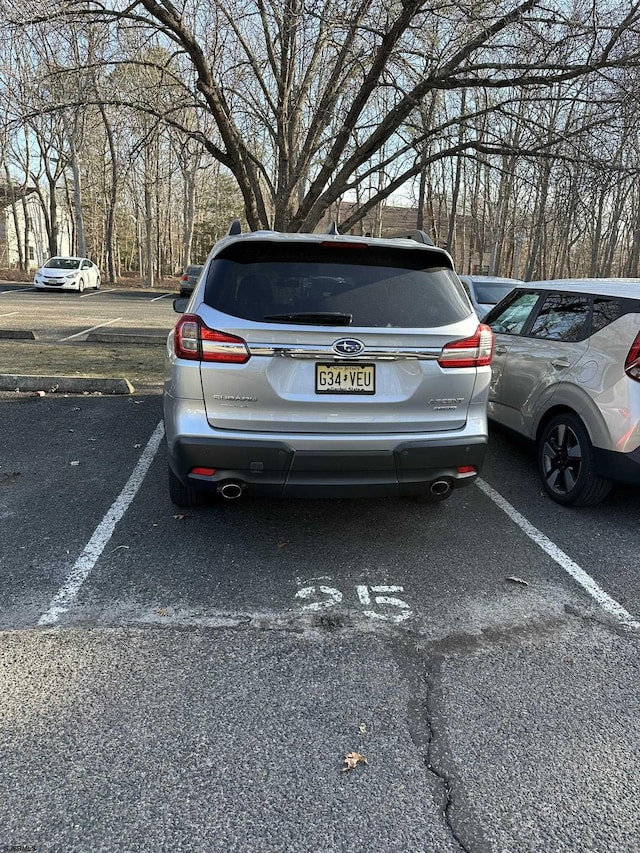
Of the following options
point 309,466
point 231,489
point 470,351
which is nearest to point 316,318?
point 309,466

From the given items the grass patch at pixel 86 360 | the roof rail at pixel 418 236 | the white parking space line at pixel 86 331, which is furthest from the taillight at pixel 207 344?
the white parking space line at pixel 86 331

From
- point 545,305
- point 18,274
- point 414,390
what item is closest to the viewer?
point 414,390

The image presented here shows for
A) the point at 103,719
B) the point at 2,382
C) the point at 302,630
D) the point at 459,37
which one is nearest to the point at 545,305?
the point at 302,630

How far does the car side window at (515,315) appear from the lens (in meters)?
5.52

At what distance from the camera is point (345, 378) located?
3.20 m

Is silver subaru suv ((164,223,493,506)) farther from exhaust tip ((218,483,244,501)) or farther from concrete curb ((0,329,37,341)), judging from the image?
concrete curb ((0,329,37,341))

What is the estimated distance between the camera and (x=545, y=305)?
5238 mm

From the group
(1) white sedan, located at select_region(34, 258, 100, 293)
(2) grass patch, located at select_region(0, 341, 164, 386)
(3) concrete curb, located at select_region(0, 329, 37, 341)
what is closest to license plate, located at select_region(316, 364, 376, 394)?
(2) grass patch, located at select_region(0, 341, 164, 386)

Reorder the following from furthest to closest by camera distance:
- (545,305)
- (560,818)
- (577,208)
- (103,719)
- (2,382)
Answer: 1. (577,208)
2. (2,382)
3. (545,305)
4. (103,719)
5. (560,818)

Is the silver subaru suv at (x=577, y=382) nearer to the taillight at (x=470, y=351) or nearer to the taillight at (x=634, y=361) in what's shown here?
the taillight at (x=634, y=361)

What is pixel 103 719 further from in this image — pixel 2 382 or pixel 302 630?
pixel 2 382

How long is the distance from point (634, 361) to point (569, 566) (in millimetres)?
1438

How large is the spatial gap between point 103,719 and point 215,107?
31.0 ft

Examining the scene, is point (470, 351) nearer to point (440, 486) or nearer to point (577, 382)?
point (440, 486)
